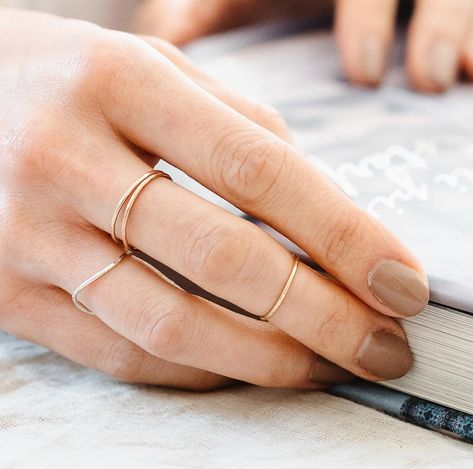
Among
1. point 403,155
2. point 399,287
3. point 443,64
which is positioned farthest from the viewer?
point 443,64

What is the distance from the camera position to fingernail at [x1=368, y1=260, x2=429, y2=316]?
0.41 metres

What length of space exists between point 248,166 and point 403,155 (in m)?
0.24

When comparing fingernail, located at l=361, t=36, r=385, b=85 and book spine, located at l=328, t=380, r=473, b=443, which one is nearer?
book spine, located at l=328, t=380, r=473, b=443

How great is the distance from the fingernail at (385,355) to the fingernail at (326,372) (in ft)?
0.10

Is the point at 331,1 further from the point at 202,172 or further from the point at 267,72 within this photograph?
the point at 202,172

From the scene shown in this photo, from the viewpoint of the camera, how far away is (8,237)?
0.46m

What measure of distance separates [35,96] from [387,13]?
0.49m

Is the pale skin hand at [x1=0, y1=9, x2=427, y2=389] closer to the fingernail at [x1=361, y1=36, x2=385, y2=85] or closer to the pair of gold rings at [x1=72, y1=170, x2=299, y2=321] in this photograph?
the pair of gold rings at [x1=72, y1=170, x2=299, y2=321]

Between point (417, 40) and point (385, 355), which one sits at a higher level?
point (417, 40)

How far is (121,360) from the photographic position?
46 centimetres

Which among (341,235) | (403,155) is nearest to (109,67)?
(341,235)

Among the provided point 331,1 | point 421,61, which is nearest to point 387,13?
point 421,61

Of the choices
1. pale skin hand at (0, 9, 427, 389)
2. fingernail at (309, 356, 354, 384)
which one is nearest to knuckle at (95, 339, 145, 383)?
pale skin hand at (0, 9, 427, 389)

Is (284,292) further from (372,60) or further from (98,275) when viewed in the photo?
(372,60)
